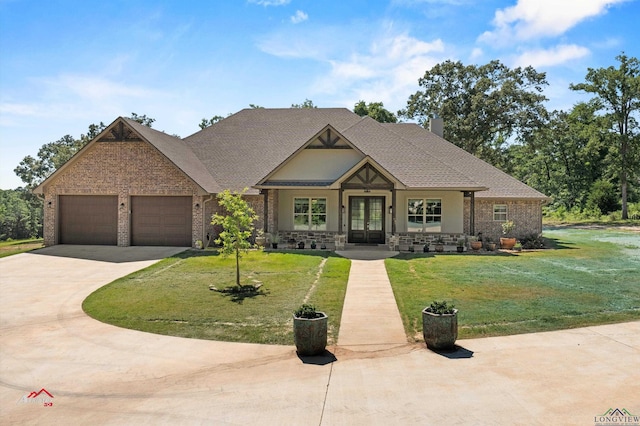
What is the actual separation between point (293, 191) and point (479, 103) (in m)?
26.2

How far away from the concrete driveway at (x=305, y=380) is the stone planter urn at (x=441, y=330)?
0.25 m

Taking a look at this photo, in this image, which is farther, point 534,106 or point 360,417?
point 534,106

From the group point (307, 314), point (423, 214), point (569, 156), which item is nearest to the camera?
point (307, 314)

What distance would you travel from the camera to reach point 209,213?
2347 cm

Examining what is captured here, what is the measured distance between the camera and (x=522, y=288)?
13.2 m

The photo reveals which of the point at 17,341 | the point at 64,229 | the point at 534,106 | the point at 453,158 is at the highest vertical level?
the point at 534,106

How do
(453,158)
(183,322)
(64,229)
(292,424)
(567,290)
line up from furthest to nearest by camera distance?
(453,158), (64,229), (567,290), (183,322), (292,424)

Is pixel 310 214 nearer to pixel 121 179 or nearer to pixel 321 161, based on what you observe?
pixel 321 161

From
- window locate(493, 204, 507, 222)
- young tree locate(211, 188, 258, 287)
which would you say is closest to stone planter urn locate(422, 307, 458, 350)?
young tree locate(211, 188, 258, 287)

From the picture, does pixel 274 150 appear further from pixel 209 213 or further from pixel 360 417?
pixel 360 417

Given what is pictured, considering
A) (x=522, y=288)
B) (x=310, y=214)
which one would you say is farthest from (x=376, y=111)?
(x=522, y=288)

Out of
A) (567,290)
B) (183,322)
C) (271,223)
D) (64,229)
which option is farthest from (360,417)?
(64,229)

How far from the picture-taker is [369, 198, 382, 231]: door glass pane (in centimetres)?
2369

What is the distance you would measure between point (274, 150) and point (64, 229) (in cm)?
1190
